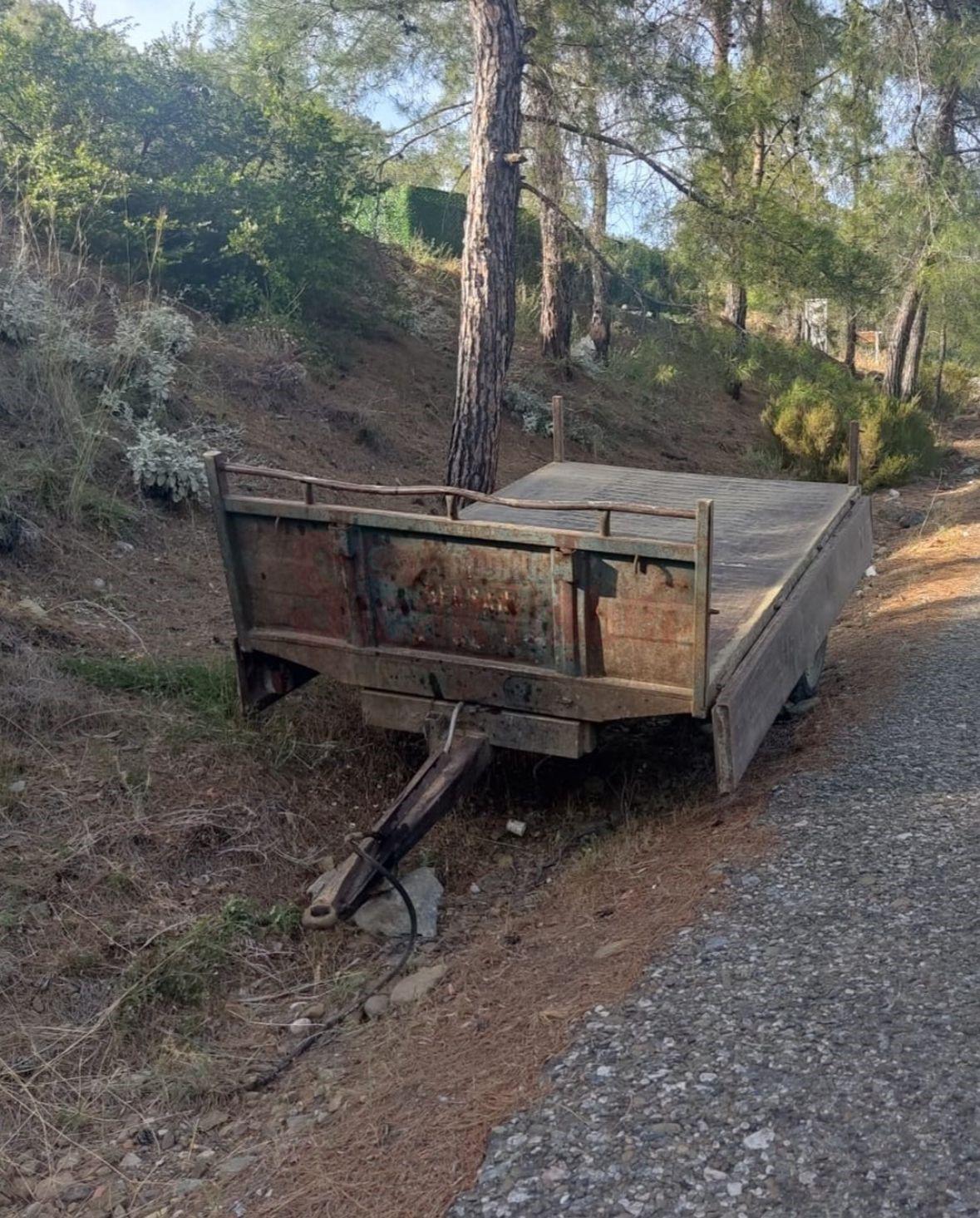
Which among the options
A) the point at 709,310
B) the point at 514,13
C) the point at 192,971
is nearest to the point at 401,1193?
the point at 192,971

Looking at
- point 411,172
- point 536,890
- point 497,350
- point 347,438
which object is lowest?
point 536,890

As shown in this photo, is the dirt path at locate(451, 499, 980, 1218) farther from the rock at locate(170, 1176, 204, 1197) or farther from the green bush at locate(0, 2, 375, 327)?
the green bush at locate(0, 2, 375, 327)

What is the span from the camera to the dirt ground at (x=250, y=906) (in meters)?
3.17

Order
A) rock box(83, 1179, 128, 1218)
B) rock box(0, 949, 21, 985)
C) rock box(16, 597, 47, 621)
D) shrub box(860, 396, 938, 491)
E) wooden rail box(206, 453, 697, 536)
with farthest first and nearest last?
shrub box(860, 396, 938, 491) < rock box(16, 597, 47, 621) < wooden rail box(206, 453, 697, 536) < rock box(0, 949, 21, 985) < rock box(83, 1179, 128, 1218)

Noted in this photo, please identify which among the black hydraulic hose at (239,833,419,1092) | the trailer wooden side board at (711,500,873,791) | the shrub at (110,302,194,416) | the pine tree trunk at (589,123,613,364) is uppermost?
the pine tree trunk at (589,123,613,364)

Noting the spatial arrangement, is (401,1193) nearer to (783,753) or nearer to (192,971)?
(192,971)

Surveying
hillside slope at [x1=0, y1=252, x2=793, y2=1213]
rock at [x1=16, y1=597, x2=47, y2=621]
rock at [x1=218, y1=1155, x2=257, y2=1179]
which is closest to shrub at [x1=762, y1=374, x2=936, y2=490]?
hillside slope at [x1=0, y1=252, x2=793, y2=1213]

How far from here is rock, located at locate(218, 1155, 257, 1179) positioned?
3.12m

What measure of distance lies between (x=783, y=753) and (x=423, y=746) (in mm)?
1751

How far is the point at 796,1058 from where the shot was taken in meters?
3.06

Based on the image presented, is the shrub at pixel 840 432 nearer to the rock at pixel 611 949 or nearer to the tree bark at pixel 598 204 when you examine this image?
the tree bark at pixel 598 204

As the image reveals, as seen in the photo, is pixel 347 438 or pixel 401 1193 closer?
pixel 401 1193

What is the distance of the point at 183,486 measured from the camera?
8.42 meters

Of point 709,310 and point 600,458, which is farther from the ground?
point 709,310
